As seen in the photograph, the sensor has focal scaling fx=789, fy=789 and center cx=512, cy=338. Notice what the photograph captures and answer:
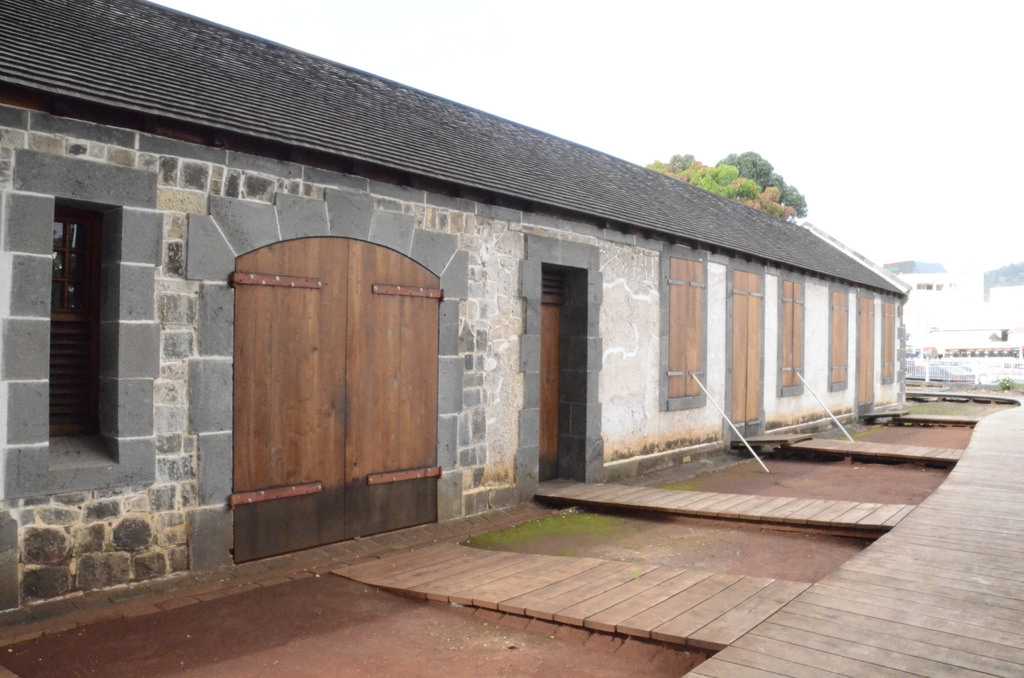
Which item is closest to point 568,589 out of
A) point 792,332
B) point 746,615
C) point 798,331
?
point 746,615

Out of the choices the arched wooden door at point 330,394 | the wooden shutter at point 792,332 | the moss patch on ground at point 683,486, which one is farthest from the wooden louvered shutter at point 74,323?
the wooden shutter at point 792,332

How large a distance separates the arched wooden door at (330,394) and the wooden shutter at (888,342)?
50.7ft

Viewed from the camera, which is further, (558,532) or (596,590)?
(558,532)

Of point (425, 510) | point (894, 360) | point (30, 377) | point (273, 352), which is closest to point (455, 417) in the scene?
point (425, 510)

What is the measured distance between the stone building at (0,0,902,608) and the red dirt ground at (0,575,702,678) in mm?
678

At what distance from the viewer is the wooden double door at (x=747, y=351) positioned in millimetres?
11914

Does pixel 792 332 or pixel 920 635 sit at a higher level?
pixel 792 332

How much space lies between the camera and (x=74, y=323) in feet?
16.7

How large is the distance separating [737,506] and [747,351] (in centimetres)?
539

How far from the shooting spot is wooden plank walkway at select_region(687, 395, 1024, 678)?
3373mm

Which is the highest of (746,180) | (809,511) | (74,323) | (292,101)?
(746,180)

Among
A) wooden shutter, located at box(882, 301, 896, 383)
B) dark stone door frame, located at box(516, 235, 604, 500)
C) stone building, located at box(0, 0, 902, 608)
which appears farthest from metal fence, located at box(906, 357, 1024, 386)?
dark stone door frame, located at box(516, 235, 604, 500)

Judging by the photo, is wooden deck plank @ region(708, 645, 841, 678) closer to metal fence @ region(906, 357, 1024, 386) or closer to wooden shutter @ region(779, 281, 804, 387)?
wooden shutter @ region(779, 281, 804, 387)

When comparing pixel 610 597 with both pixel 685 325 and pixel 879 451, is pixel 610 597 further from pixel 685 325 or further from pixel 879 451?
pixel 879 451
